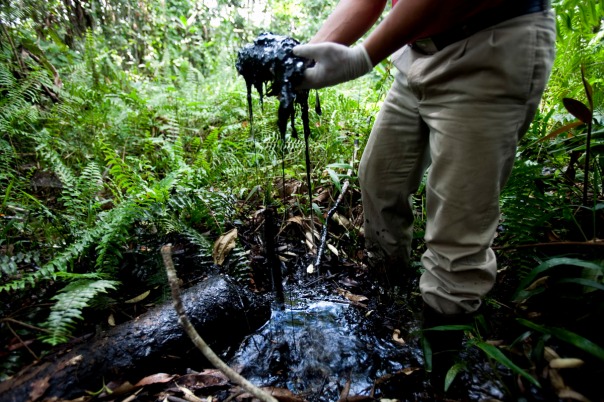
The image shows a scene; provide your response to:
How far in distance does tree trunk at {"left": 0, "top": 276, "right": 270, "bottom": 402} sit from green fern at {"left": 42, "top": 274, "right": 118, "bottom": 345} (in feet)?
0.39

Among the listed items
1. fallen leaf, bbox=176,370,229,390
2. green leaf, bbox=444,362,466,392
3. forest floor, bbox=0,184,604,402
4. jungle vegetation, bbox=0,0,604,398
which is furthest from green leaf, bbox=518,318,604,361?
fallen leaf, bbox=176,370,229,390

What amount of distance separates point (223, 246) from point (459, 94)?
1786 millimetres

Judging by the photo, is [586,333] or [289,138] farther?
[289,138]

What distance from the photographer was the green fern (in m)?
1.46

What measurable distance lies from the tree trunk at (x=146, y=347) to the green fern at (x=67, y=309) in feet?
0.39

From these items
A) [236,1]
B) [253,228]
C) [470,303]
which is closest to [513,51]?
[470,303]

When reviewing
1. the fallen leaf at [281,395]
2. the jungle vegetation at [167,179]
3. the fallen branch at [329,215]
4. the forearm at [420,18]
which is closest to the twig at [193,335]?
the fallen leaf at [281,395]

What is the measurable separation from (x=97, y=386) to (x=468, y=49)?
2.24 metres

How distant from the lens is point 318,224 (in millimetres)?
3072

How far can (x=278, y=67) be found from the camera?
1.66 metres

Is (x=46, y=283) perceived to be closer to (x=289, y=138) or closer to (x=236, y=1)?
(x=289, y=138)

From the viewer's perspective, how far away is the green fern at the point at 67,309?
57.4 inches

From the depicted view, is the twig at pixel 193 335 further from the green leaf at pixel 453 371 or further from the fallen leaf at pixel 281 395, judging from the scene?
the green leaf at pixel 453 371

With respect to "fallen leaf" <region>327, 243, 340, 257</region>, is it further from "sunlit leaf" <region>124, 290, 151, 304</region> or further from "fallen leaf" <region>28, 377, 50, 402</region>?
"fallen leaf" <region>28, 377, 50, 402</region>
